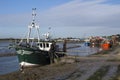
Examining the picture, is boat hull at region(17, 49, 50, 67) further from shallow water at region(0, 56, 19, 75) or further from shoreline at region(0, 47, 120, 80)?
shoreline at region(0, 47, 120, 80)

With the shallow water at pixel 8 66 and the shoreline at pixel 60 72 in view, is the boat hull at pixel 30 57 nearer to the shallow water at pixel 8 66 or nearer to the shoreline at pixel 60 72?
the shallow water at pixel 8 66

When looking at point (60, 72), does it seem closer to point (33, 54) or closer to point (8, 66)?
point (33, 54)

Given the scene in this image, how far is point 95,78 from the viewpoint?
21250 millimetres

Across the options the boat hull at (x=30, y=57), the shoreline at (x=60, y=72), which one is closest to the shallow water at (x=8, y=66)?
the boat hull at (x=30, y=57)

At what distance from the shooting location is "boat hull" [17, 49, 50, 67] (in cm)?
3781

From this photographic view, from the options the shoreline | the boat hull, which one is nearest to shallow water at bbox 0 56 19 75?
the boat hull

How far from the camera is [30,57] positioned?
1503 inches

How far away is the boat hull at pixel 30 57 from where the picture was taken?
37.8m

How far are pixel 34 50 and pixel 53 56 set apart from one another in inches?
106

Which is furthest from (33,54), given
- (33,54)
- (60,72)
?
(60,72)

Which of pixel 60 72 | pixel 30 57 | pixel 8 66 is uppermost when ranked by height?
pixel 30 57

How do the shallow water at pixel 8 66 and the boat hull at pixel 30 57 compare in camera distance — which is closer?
the shallow water at pixel 8 66

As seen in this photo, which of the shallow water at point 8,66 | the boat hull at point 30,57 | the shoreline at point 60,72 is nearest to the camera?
the shoreline at point 60,72

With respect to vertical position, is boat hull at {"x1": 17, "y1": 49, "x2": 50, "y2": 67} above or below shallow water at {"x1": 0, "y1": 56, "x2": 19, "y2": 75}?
above
